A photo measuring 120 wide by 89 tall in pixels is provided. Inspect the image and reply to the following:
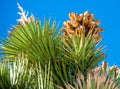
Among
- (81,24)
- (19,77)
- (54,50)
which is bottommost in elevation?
(19,77)

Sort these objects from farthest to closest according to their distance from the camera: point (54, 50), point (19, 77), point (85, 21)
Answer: point (85, 21), point (54, 50), point (19, 77)

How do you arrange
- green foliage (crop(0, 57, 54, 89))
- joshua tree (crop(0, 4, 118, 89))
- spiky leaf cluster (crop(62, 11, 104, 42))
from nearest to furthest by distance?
green foliage (crop(0, 57, 54, 89)) < joshua tree (crop(0, 4, 118, 89)) < spiky leaf cluster (crop(62, 11, 104, 42))

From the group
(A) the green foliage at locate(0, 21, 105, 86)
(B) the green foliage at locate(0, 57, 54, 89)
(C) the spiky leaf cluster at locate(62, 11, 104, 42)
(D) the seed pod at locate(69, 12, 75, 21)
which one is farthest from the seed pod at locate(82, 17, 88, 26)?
(B) the green foliage at locate(0, 57, 54, 89)

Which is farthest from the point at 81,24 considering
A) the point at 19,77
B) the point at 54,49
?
the point at 19,77

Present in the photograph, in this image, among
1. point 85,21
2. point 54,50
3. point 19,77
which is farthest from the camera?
point 85,21

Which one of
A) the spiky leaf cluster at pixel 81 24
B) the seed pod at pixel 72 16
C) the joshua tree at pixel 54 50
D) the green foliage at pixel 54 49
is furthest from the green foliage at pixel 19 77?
the seed pod at pixel 72 16

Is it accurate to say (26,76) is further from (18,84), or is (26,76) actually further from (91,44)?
(91,44)

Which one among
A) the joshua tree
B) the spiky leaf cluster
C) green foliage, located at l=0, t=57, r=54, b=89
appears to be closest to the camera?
green foliage, located at l=0, t=57, r=54, b=89

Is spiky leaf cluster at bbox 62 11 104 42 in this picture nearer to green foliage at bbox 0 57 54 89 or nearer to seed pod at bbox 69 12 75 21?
seed pod at bbox 69 12 75 21

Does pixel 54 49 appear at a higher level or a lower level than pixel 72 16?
lower

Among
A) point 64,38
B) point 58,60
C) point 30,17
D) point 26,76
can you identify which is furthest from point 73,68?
point 30,17

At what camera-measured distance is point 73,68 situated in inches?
106

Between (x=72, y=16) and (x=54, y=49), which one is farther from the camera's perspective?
(x=72, y=16)

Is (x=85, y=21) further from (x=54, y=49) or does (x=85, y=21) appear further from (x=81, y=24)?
(x=54, y=49)
